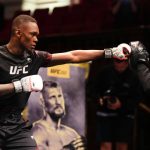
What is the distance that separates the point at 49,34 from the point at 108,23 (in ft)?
3.22

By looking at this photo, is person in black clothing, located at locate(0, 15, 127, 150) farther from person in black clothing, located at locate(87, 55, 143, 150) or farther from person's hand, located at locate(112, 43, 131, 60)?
person in black clothing, located at locate(87, 55, 143, 150)

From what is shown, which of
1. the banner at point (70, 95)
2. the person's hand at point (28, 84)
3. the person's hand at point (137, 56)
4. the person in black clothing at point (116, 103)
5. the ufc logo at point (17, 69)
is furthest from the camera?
the person in black clothing at point (116, 103)

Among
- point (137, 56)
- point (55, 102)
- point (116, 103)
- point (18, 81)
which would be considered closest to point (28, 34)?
point (18, 81)

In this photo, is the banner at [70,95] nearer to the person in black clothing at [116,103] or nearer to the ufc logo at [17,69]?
the person in black clothing at [116,103]

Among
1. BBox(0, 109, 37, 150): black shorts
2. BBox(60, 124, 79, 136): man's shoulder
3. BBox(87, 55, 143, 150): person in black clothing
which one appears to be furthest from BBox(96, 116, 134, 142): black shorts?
BBox(0, 109, 37, 150): black shorts

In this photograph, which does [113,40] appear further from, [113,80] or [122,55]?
[122,55]

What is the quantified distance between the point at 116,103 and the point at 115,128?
0.31 m

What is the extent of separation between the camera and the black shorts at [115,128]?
17.9 ft

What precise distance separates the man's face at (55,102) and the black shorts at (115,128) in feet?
1.98

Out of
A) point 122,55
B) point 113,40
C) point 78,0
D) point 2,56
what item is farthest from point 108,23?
point 2,56

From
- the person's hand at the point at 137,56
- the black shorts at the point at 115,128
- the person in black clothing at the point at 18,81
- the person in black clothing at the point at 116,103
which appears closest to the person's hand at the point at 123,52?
the person's hand at the point at 137,56

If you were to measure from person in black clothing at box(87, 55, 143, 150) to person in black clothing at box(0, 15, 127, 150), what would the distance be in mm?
1514

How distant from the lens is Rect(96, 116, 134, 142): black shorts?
5.46 meters

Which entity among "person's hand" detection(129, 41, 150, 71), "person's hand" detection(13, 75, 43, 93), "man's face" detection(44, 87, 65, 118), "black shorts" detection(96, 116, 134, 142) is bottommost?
"black shorts" detection(96, 116, 134, 142)
